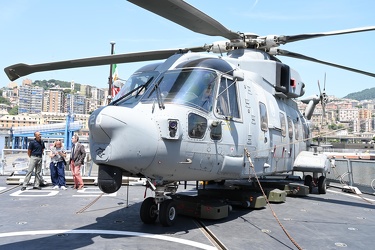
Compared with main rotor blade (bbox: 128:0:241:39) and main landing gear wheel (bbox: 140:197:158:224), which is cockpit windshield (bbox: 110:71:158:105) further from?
main landing gear wheel (bbox: 140:197:158:224)

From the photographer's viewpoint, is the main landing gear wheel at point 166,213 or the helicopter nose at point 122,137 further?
the main landing gear wheel at point 166,213

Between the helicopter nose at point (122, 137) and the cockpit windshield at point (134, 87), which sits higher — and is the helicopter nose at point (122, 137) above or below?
below

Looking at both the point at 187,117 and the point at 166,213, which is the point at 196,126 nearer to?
the point at 187,117

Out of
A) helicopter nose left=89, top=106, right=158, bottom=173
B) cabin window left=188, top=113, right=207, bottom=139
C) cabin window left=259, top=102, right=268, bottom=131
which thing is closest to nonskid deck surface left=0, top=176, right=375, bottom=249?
helicopter nose left=89, top=106, right=158, bottom=173

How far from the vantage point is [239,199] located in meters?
8.91

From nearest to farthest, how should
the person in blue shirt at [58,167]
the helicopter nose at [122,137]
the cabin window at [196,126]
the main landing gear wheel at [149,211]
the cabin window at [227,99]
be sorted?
1. the helicopter nose at [122,137]
2. the cabin window at [196,126]
3. the main landing gear wheel at [149,211]
4. the cabin window at [227,99]
5. the person in blue shirt at [58,167]

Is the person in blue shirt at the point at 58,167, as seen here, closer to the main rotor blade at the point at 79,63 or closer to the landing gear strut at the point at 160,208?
the main rotor blade at the point at 79,63

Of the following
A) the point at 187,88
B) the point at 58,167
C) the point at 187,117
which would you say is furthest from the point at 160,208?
the point at 58,167

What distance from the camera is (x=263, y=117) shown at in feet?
29.0

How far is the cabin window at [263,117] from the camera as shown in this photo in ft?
28.4

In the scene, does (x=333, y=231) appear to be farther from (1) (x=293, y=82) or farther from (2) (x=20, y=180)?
(2) (x=20, y=180)

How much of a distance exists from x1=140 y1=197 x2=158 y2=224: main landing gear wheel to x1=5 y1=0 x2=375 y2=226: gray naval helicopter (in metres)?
0.02

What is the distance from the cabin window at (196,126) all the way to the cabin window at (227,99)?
55 centimetres

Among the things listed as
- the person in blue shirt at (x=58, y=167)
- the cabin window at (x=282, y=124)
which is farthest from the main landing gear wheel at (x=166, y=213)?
the person in blue shirt at (x=58, y=167)
